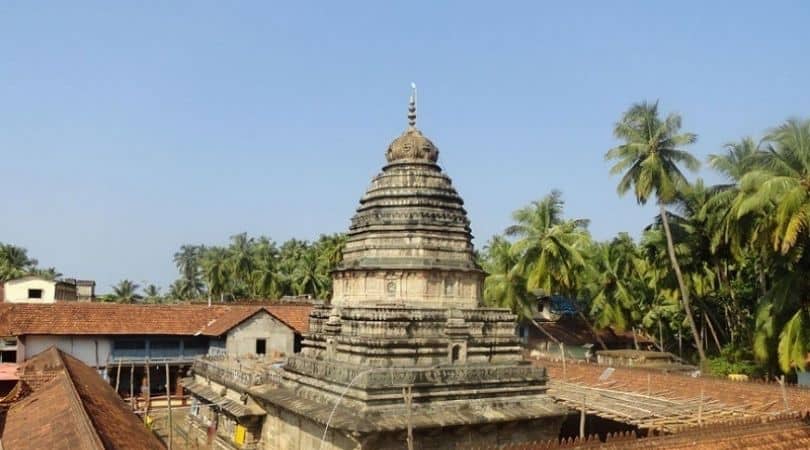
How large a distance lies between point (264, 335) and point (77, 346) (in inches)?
376

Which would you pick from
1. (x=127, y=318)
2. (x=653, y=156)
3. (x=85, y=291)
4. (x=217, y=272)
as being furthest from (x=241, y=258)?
(x=653, y=156)

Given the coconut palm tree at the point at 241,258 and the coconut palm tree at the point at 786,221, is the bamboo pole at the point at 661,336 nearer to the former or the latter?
the coconut palm tree at the point at 786,221

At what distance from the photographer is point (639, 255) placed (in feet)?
159

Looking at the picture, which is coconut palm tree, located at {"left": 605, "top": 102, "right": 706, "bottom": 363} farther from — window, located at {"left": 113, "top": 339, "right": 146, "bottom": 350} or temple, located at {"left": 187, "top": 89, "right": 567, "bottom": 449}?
window, located at {"left": 113, "top": 339, "right": 146, "bottom": 350}

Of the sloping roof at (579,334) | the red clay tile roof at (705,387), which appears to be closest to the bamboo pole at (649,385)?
the red clay tile roof at (705,387)

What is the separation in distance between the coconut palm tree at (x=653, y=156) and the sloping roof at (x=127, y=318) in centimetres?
1974

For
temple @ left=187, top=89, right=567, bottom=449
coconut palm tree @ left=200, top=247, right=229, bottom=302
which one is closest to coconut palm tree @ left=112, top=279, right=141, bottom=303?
coconut palm tree @ left=200, top=247, right=229, bottom=302

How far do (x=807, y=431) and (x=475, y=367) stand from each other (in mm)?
8518

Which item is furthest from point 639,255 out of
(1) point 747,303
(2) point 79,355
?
(2) point 79,355

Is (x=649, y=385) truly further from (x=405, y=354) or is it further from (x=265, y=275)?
(x=265, y=275)

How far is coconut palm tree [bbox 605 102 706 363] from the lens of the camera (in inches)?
1281

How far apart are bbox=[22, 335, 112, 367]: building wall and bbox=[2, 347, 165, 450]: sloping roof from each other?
13407 millimetres

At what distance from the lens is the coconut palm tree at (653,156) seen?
32.5 metres

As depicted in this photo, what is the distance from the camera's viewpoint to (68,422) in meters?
15.2
